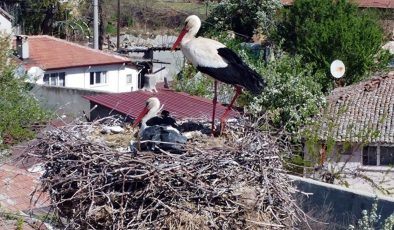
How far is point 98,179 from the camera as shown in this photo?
6699mm

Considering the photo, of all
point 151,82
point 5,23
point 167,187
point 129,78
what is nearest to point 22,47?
point 5,23

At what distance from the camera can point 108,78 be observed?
33.5 meters

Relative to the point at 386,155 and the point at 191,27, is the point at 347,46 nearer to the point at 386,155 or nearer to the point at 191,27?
the point at 386,155

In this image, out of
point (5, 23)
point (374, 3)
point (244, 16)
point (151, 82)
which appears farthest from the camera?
point (374, 3)

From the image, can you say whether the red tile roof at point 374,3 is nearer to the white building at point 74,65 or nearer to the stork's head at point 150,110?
the white building at point 74,65

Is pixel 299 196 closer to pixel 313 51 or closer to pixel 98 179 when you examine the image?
pixel 98 179

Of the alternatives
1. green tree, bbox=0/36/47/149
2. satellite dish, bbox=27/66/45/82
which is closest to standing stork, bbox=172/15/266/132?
green tree, bbox=0/36/47/149

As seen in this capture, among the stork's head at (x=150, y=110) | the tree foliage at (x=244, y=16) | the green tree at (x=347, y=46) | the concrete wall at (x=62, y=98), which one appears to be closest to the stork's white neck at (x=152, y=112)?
the stork's head at (x=150, y=110)

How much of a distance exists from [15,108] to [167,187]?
52.5 feet

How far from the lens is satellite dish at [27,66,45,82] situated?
2691 centimetres

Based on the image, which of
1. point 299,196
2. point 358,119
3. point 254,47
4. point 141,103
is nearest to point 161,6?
point 254,47

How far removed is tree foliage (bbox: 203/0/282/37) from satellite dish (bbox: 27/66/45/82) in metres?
16.6

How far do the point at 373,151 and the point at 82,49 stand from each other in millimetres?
13514

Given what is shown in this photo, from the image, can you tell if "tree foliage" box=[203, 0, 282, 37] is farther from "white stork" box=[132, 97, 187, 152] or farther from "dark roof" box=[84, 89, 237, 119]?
"white stork" box=[132, 97, 187, 152]
